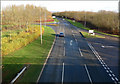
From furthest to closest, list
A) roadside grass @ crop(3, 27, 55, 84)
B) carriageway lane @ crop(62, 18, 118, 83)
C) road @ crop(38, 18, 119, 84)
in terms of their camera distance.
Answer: carriageway lane @ crop(62, 18, 118, 83) < road @ crop(38, 18, 119, 84) < roadside grass @ crop(3, 27, 55, 84)

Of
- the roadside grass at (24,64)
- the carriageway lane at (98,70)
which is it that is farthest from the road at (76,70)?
the roadside grass at (24,64)

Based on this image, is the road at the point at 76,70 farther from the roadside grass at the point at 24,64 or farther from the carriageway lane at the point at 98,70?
the roadside grass at the point at 24,64

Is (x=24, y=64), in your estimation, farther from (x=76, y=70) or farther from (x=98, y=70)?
(x=98, y=70)

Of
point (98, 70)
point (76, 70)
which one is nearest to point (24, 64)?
point (76, 70)

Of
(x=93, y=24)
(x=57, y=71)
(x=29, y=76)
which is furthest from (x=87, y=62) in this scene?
(x=93, y=24)

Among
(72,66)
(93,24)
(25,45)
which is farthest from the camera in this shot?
(93,24)

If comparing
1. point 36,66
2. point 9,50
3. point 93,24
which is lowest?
point 36,66

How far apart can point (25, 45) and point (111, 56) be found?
13.5 metres

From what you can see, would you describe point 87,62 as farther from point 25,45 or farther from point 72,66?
point 25,45

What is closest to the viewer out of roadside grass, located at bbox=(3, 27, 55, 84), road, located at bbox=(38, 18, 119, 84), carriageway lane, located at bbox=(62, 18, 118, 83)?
roadside grass, located at bbox=(3, 27, 55, 84)

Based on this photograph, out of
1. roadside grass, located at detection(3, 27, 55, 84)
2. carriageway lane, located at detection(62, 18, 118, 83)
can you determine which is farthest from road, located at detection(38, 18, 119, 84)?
roadside grass, located at detection(3, 27, 55, 84)

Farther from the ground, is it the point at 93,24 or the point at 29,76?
the point at 93,24

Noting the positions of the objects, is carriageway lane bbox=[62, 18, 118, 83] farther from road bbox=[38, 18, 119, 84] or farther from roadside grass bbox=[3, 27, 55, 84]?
roadside grass bbox=[3, 27, 55, 84]

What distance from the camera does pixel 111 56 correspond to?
56.5ft
